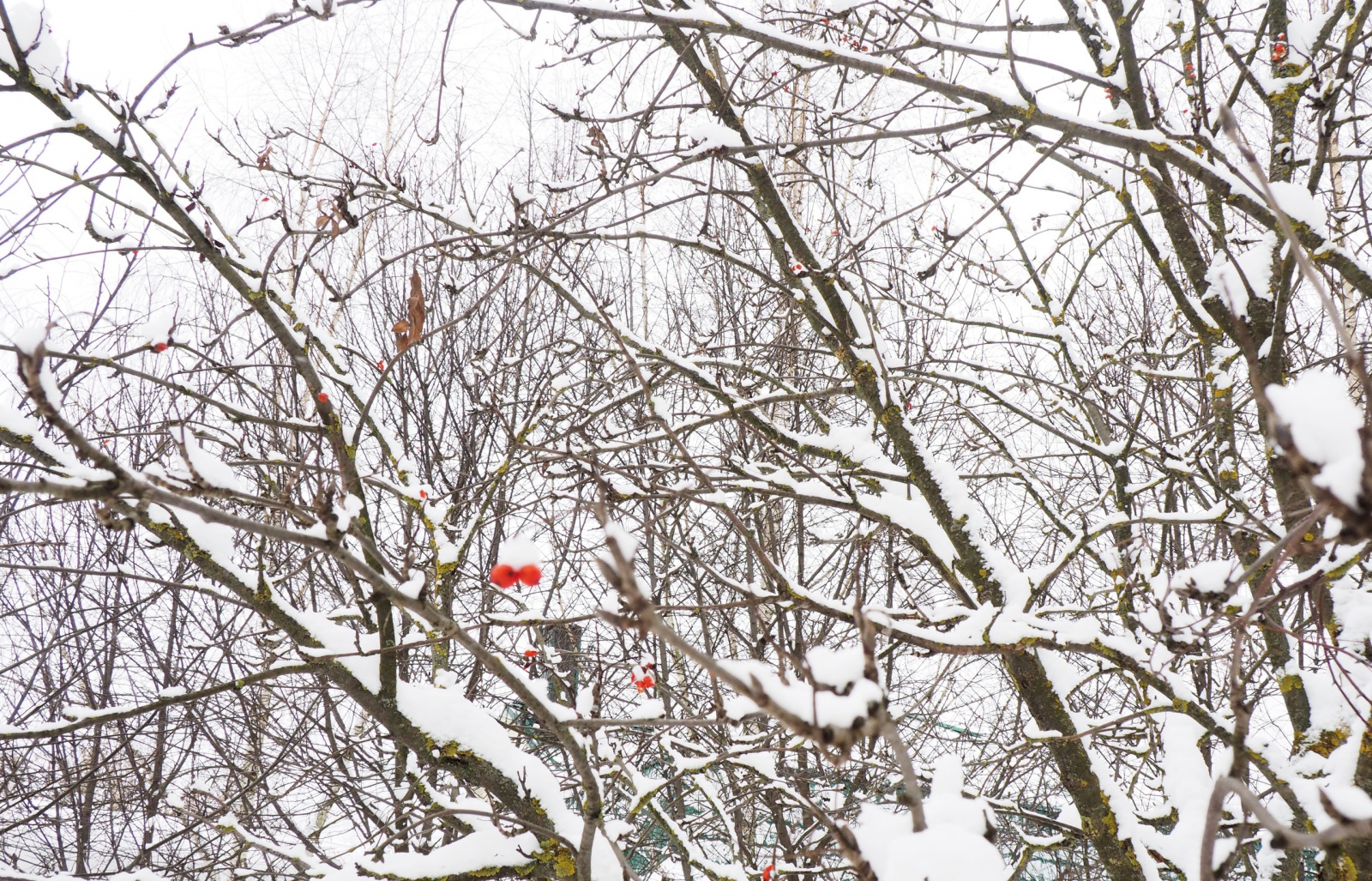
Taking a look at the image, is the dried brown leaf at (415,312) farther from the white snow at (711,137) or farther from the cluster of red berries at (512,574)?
the white snow at (711,137)

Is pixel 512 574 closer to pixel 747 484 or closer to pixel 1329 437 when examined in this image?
pixel 1329 437

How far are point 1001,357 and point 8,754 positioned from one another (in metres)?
8.08

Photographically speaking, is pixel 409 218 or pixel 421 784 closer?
pixel 421 784

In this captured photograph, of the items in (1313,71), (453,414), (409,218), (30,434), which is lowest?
(30,434)

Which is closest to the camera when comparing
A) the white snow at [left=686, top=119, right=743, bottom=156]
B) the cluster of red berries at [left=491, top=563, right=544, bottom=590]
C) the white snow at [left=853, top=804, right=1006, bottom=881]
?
the white snow at [left=853, top=804, right=1006, bottom=881]

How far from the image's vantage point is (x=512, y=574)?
81 centimetres

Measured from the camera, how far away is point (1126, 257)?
577 cm

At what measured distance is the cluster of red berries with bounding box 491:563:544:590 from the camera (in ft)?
2.62

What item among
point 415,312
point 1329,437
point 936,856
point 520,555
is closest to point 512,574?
point 520,555

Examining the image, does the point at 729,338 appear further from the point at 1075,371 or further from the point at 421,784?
the point at 421,784

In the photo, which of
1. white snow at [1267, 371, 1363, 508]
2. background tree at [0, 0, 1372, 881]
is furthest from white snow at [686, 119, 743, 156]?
white snow at [1267, 371, 1363, 508]

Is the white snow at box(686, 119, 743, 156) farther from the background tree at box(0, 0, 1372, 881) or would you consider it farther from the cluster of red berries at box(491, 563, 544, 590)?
the cluster of red berries at box(491, 563, 544, 590)

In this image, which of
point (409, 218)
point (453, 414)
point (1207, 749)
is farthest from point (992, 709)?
point (409, 218)

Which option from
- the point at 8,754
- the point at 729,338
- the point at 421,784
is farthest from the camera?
the point at 729,338
